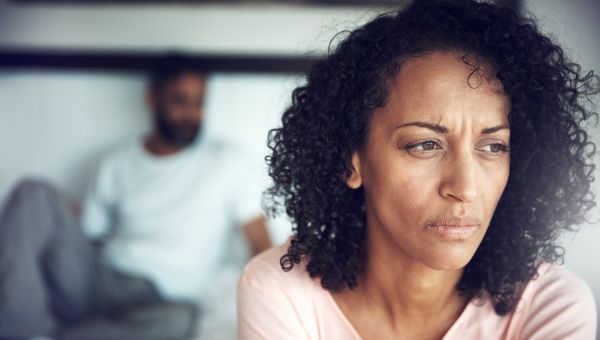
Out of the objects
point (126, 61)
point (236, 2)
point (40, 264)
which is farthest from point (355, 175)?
point (126, 61)

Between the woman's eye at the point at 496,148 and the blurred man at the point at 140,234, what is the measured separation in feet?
4.06

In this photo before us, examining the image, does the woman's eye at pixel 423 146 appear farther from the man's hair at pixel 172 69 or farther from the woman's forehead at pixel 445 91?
the man's hair at pixel 172 69

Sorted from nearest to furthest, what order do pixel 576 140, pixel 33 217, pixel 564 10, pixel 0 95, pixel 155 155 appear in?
pixel 576 140
pixel 564 10
pixel 33 217
pixel 155 155
pixel 0 95

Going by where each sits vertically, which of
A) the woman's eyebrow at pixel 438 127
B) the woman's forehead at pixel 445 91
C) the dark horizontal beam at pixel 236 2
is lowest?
the woman's eyebrow at pixel 438 127

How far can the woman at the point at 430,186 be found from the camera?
3.16 ft

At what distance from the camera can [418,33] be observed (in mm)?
1009

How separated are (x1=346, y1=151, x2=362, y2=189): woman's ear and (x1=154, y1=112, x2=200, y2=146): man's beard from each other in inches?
54.3

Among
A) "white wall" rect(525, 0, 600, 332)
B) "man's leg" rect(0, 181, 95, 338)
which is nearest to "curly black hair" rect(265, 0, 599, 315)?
"white wall" rect(525, 0, 600, 332)

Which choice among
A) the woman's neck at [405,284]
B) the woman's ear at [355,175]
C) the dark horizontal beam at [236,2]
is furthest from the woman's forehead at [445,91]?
the dark horizontal beam at [236,2]

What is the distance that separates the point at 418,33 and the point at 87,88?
1.90 meters

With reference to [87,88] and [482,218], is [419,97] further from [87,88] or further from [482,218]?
[87,88]

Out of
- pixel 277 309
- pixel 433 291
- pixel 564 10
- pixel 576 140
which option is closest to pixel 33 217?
pixel 277 309

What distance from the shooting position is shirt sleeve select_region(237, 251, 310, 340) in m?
1.04

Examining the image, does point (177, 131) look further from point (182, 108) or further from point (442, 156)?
point (442, 156)
